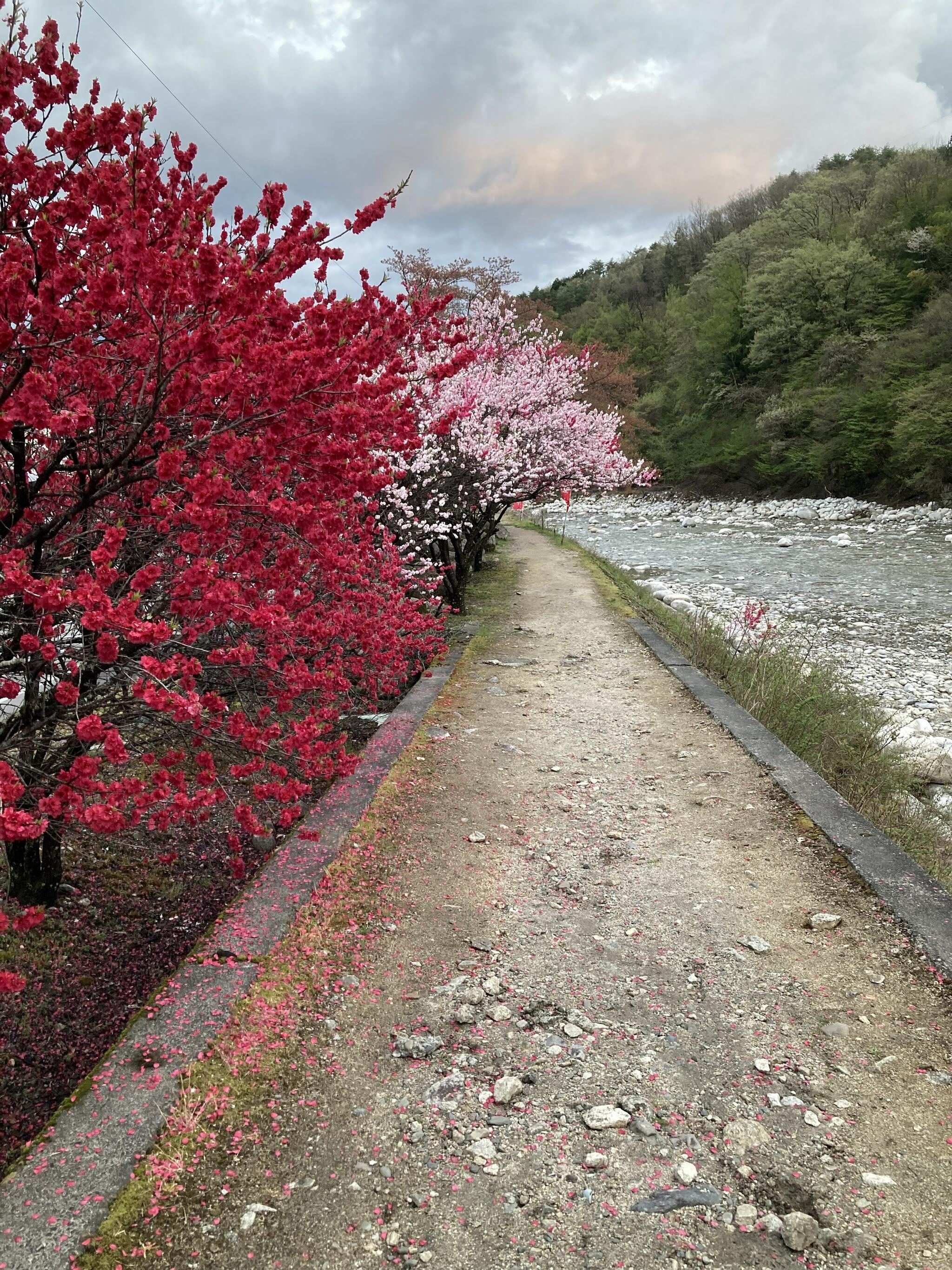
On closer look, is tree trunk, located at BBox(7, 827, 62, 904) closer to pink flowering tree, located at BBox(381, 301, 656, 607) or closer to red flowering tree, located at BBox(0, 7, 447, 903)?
red flowering tree, located at BBox(0, 7, 447, 903)

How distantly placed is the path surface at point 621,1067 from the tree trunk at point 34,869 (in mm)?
1705

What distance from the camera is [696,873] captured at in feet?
13.1

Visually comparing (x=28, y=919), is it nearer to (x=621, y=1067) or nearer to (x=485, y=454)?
(x=621, y=1067)

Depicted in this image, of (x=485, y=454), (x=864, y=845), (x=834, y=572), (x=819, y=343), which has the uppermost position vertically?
(x=819, y=343)

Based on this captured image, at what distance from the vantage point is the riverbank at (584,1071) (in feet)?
6.72

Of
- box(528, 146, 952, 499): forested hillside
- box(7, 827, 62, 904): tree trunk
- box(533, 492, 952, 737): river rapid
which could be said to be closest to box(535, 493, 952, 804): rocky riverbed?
box(533, 492, 952, 737): river rapid

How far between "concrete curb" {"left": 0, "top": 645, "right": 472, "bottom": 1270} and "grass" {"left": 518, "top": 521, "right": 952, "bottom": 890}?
3.28m

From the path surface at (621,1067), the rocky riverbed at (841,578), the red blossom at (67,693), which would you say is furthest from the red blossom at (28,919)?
the rocky riverbed at (841,578)

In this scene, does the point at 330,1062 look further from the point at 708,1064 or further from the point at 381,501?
the point at 381,501

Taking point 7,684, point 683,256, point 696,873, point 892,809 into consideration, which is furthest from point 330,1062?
point 683,256

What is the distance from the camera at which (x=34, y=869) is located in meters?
3.69

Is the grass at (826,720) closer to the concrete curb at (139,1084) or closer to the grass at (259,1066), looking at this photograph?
the grass at (259,1066)

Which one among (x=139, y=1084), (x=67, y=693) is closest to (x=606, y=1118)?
(x=139, y=1084)

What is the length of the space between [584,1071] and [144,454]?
2556mm
